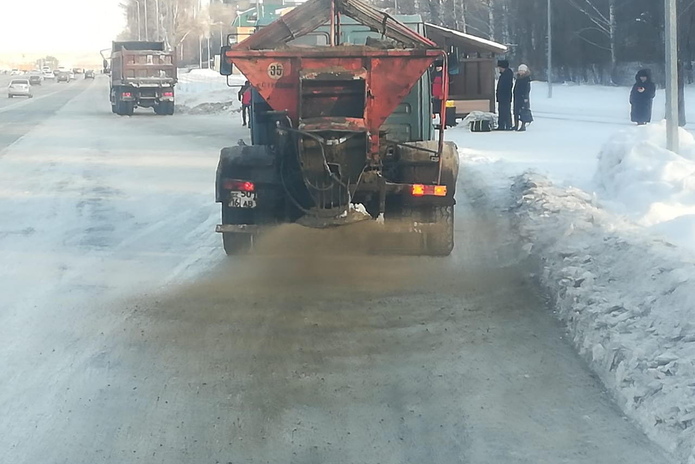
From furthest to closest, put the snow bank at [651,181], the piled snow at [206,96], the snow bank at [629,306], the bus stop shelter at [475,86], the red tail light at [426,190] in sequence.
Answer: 1. the piled snow at [206,96]
2. the bus stop shelter at [475,86]
3. the snow bank at [651,181]
4. the red tail light at [426,190]
5. the snow bank at [629,306]

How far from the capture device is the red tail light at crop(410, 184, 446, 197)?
29.2 ft

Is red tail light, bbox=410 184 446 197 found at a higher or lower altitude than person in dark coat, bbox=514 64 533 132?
lower

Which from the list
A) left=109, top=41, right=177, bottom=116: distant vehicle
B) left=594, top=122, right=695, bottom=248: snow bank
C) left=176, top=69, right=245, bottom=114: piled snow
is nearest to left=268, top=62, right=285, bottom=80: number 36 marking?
left=594, top=122, right=695, bottom=248: snow bank

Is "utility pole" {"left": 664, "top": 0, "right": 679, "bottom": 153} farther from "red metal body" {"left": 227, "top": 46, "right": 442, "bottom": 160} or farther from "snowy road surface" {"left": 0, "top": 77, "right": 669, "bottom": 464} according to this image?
"red metal body" {"left": 227, "top": 46, "right": 442, "bottom": 160}

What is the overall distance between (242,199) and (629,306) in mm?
3871

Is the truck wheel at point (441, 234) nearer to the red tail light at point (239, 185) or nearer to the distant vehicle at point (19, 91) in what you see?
the red tail light at point (239, 185)

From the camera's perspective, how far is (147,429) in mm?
5125

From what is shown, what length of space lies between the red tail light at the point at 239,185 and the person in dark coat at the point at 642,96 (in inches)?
640

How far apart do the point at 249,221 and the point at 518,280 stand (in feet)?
8.53

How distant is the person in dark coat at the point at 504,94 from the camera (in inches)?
985

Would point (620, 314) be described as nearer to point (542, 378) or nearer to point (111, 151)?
point (542, 378)

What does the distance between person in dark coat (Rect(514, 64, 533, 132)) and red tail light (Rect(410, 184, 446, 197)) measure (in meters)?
16.8

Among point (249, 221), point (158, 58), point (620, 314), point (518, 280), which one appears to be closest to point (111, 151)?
point (249, 221)

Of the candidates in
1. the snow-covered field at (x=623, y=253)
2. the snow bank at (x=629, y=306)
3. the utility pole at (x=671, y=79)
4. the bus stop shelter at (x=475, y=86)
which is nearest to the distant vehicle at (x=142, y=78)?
the bus stop shelter at (x=475, y=86)
